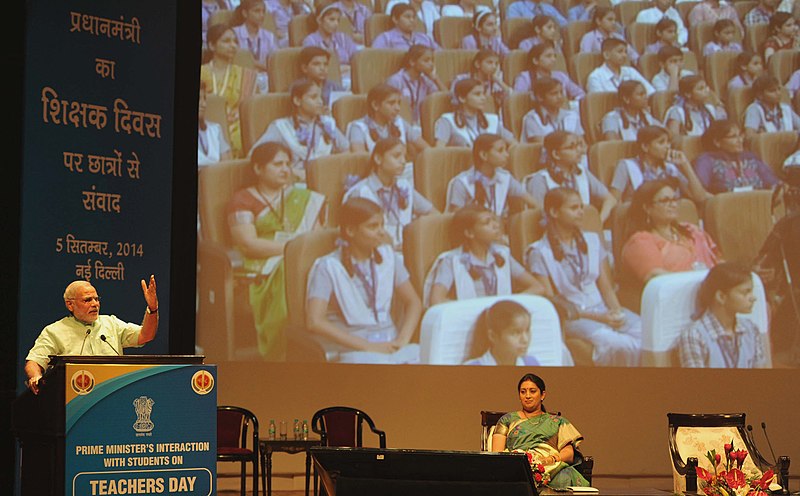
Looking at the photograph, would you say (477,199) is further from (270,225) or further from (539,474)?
(539,474)

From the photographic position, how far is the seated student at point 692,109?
23.3 feet

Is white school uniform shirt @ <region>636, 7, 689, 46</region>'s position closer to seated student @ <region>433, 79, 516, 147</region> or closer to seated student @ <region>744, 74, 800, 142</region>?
seated student @ <region>744, 74, 800, 142</region>

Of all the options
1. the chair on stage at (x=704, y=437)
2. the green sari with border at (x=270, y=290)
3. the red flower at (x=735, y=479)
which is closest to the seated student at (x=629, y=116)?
the chair on stage at (x=704, y=437)

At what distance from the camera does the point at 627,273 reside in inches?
271

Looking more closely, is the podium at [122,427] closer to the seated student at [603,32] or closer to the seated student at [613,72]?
the seated student at [613,72]

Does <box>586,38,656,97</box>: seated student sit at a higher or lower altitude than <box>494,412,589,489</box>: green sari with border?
higher

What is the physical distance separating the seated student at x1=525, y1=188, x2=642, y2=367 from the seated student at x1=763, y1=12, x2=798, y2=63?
200 centimetres

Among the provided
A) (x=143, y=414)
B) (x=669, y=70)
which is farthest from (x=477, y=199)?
(x=143, y=414)

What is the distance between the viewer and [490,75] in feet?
22.9

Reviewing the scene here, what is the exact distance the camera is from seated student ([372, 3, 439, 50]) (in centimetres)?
688

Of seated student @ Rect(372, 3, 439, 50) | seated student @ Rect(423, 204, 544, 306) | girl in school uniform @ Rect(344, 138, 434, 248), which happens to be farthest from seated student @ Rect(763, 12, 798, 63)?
girl in school uniform @ Rect(344, 138, 434, 248)

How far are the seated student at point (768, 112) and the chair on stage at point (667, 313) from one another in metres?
1.20

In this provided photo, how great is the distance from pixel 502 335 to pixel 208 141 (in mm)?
2402

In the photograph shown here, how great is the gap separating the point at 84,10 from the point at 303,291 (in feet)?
7.39
